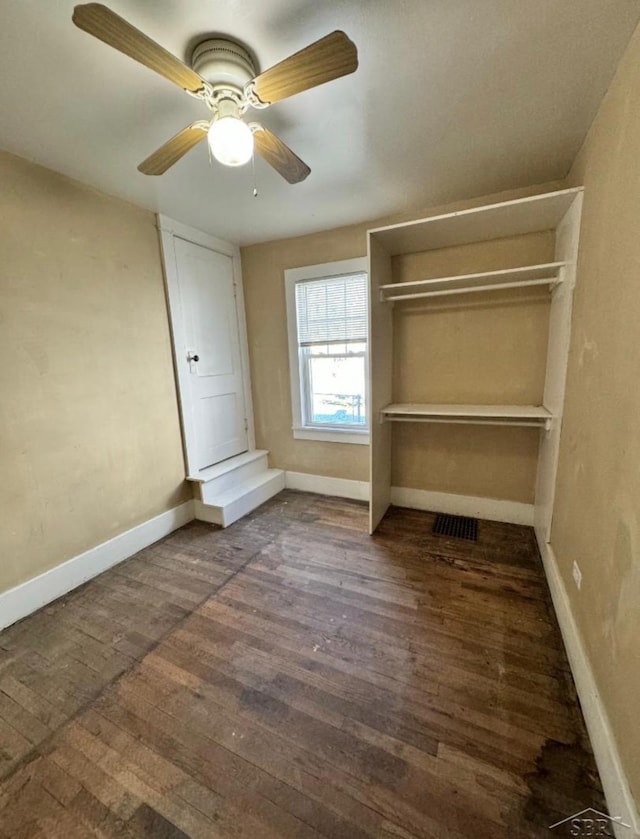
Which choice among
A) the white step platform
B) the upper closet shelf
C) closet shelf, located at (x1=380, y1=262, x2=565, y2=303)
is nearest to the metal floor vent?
the white step platform

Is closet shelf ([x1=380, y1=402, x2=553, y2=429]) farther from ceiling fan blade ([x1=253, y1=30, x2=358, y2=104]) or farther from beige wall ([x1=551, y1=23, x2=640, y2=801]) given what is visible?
ceiling fan blade ([x1=253, y1=30, x2=358, y2=104])

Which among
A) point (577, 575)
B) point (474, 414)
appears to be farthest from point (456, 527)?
point (577, 575)

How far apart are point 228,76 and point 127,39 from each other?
0.44m

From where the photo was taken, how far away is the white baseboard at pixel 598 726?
3.07ft

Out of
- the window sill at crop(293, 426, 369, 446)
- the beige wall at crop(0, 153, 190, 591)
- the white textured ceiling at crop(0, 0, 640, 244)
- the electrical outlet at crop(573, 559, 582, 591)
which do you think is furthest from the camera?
the window sill at crop(293, 426, 369, 446)

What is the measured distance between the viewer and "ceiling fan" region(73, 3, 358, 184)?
37.8 inches

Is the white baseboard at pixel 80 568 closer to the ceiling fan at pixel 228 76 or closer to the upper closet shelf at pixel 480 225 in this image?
the ceiling fan at pixel 228 76

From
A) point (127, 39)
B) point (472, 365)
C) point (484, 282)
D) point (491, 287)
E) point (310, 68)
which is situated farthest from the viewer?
point (472, 365)

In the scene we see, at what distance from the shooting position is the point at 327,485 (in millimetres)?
3428

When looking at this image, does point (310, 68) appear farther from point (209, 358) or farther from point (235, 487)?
point (235, 487)

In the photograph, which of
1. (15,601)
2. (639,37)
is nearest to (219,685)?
(15,601)

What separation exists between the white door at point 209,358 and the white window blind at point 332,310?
0.71m

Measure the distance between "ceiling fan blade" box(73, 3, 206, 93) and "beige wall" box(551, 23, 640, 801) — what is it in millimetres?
1556

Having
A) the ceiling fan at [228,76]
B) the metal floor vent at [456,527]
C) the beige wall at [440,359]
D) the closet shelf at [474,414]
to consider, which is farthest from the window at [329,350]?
the ceiling fan at [228,76]
